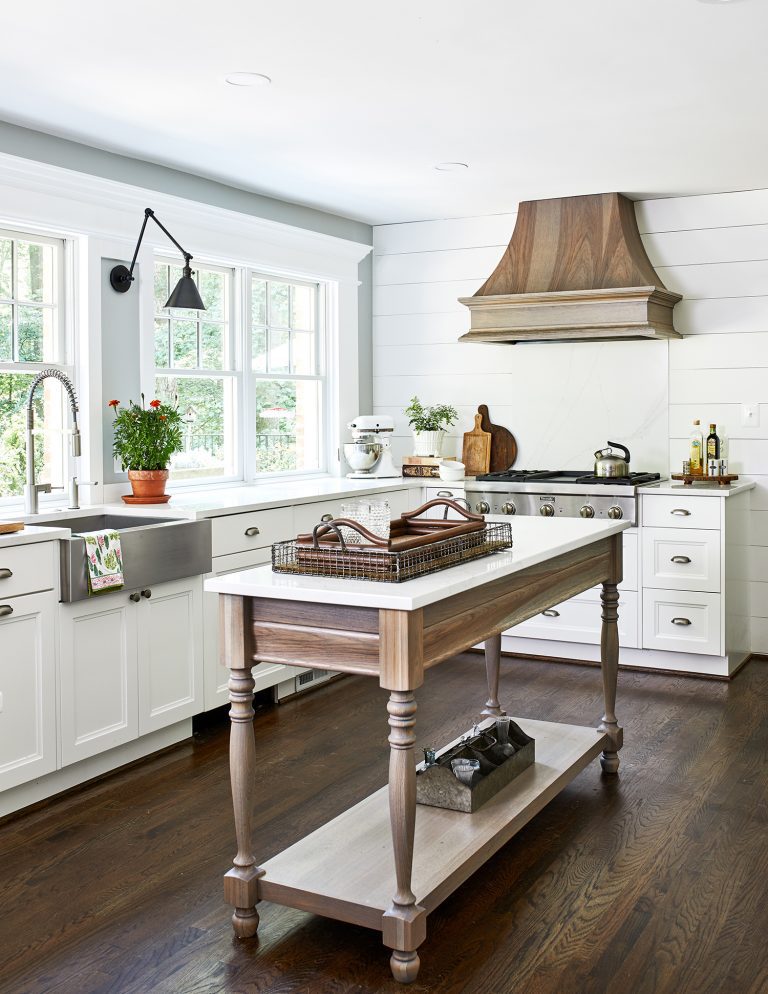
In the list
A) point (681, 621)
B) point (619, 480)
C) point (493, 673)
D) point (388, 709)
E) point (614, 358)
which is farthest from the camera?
point (614, 358)

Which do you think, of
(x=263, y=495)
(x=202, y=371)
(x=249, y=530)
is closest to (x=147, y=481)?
(x=249, y=530)

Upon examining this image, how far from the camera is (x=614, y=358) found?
5582 millimetres

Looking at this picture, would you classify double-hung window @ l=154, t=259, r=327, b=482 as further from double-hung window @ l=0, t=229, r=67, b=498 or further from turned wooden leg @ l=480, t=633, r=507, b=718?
turned wooden leg @ l=480, t=633, r=507, b=718

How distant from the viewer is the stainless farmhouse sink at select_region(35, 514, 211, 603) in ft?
11.2

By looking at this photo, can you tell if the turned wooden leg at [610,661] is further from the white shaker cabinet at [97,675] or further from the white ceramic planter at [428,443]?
the white ceramic planter at [428,443]

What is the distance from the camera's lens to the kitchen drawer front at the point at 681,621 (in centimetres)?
491

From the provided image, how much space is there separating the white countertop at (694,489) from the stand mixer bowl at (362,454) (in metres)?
1.52

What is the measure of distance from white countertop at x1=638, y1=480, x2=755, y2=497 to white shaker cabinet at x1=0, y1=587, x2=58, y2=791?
9.68ft

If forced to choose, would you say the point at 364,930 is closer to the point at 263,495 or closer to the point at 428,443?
the point at 263,495

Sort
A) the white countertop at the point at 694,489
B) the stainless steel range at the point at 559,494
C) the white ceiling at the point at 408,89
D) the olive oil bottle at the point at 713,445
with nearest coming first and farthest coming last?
the white ceiling at the point at 408,89, the white countertop at the point at 694,489, the stainless steel range at the point at 559,494, the olive oil bottle at the point at 713,445

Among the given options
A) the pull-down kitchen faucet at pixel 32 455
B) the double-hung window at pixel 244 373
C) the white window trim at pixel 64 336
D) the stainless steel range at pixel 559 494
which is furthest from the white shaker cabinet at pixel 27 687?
the stainless steel range at pixel 559 494

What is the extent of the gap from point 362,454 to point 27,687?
9.07ft

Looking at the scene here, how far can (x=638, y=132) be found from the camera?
410cm

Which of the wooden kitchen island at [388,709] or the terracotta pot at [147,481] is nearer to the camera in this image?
the wooden kitchen island at [388,709]
